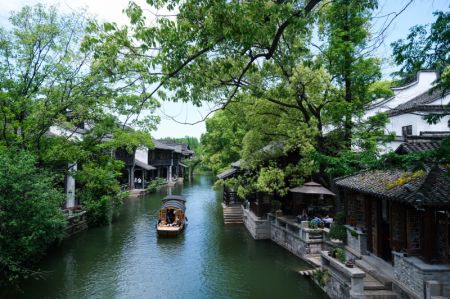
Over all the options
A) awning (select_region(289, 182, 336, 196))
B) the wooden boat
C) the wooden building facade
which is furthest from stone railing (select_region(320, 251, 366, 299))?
the wooden boat

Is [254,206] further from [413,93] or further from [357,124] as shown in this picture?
[413,93]

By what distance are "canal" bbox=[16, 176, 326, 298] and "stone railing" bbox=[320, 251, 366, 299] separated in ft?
3.14

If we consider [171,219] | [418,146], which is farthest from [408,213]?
[171,219]

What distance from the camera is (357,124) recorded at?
55.2 ft

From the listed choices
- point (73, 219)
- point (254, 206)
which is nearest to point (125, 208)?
point (73, 219)

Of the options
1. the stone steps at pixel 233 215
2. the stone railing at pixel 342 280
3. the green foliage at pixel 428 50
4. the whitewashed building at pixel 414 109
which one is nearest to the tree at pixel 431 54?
the green foliage at pixel 428 50

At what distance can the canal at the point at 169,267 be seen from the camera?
1434cm

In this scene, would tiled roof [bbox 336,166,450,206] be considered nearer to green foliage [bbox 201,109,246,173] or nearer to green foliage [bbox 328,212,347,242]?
green foliage [bbox 328,212,347,242]

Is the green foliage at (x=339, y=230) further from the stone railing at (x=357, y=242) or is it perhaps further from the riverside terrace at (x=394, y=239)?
the stone railing at (x=357, y=242)

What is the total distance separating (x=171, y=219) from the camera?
25.5 m

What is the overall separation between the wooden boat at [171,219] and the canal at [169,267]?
2.01 ft

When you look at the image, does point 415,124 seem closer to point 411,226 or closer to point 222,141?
point 411,226

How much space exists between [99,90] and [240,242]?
12533 millimetres

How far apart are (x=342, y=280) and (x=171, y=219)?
15.7 meters
